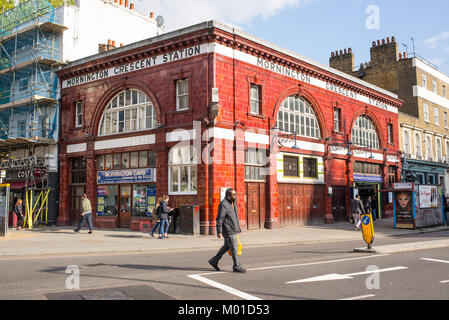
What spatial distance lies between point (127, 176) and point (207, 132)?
5.97 m

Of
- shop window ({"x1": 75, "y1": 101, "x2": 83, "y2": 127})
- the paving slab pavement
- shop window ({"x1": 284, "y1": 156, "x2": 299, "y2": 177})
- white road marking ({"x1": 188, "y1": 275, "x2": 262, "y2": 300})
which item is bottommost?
the paving slab pavement

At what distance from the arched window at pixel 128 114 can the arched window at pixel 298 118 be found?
7350mm

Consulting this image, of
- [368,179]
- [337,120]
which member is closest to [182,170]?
[337,120]

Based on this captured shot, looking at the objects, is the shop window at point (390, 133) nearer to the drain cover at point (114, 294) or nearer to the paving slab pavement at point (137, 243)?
the paving slab pavement at point (137, 243)

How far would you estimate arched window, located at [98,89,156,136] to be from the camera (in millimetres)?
23062

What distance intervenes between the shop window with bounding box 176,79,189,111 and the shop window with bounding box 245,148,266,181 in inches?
158

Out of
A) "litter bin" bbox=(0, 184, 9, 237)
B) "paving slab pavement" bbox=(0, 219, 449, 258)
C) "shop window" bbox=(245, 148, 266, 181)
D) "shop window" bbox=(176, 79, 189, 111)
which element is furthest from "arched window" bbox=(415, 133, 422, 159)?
"litter bin" bbox=(0, 184, 9, 237)

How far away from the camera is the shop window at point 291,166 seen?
2408 centimetres

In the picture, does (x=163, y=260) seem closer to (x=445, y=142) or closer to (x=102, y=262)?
(x=102, y=262)

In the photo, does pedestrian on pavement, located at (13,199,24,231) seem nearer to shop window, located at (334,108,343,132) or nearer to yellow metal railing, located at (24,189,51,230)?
yellow metal railing, located at (24,189,51,230)

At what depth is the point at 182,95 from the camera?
21547 mm

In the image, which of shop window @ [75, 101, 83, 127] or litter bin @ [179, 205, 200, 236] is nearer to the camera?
litter bin @ [179, 205, 200, 236]

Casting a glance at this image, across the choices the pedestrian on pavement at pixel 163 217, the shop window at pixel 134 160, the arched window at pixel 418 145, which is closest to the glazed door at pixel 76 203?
the shop window at pixel 134 160
